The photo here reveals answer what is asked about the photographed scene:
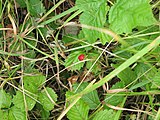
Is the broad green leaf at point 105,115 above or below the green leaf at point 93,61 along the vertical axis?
below

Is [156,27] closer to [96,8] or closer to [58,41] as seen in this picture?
[96,8]

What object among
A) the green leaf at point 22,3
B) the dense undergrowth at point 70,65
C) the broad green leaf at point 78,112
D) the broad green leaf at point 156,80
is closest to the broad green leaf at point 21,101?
the dense undergrowth at point 70,65

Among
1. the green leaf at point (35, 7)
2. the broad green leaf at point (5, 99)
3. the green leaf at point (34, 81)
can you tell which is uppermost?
the green leaf at point (35, 7)

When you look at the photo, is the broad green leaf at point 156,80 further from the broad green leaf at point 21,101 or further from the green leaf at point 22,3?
the green leaf at point 22,3

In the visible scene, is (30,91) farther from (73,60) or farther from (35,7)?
(35,7)

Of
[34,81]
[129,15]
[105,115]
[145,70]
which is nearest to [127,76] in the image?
[145,70]

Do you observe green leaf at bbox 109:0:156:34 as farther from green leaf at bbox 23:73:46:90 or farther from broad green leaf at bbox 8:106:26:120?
broad green leaf at bbox 8:106:26:120

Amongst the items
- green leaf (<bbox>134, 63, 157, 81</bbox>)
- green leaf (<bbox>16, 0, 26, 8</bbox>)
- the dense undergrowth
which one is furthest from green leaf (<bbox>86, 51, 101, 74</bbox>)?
green leaf (<bbox>16, 0, 26, 8</bbox>)
